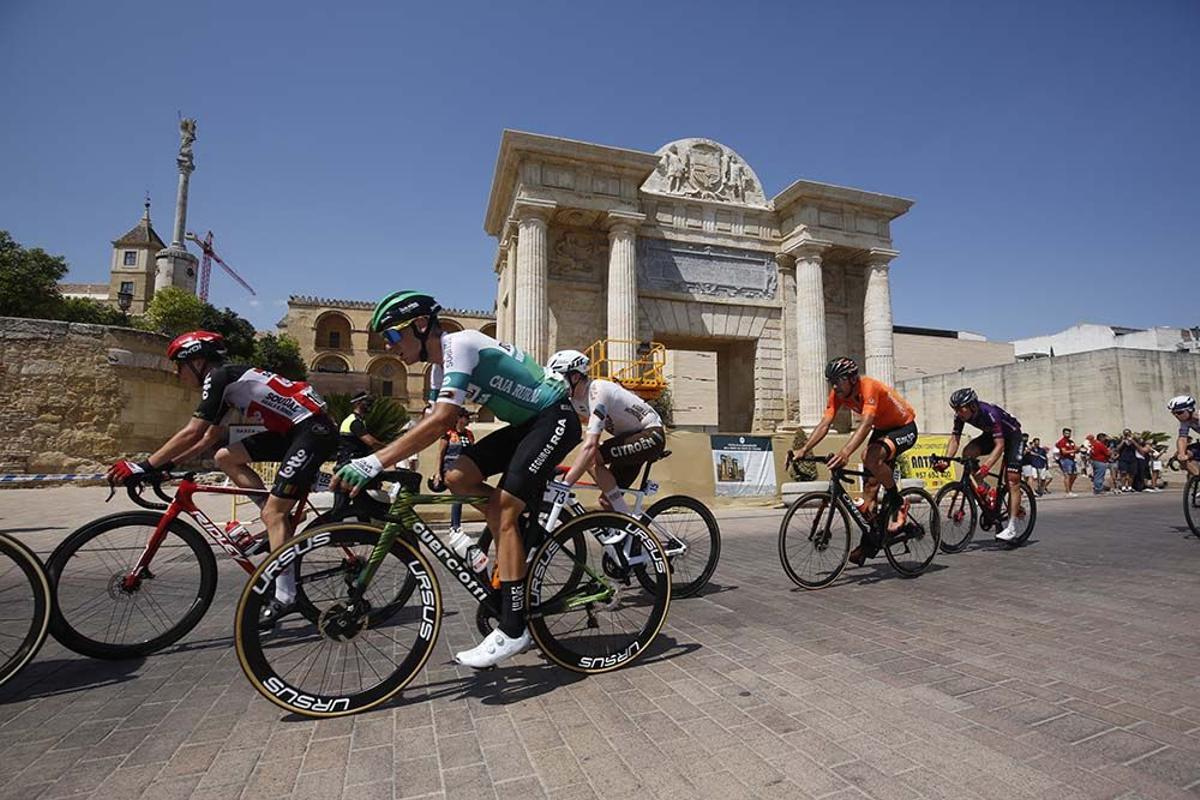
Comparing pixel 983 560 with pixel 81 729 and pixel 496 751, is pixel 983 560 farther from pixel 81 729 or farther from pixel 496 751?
pixel 81 729

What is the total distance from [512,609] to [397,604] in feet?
3.03

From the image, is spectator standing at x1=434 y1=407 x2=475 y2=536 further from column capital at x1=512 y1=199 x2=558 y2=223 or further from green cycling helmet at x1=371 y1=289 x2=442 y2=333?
column capital at x1=512 y1=199 x2=558 y2=223

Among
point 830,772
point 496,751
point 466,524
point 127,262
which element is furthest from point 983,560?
point 127,262

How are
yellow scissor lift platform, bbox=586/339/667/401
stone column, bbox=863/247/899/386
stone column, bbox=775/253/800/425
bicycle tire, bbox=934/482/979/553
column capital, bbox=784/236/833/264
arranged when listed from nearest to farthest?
bicycle tire, bbox=934/482/979/553, yellow scissor lift platform, bbox=586/339/667/401, column capital, bbox=784/236/833/264, stone column, bbox=775/253/800/425, stone column, bbox=863/247/899/386

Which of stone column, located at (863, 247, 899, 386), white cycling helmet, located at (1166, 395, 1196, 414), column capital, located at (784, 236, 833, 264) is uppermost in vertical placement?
column capital, located at (784, 236, 833, 264)

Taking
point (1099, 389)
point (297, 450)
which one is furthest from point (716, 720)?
point (1099, 389)

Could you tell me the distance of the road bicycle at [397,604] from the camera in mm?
2457

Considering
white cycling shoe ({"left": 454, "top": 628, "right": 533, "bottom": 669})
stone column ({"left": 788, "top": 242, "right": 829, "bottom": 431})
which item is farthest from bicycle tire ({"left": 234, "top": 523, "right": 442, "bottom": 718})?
stone column ({"left": 788, "top": 242, "right": 829, "bottom": 431})

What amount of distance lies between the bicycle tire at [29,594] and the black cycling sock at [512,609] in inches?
90.9

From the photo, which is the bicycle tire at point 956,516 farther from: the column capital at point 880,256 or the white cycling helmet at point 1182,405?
the column capital at point 880,256

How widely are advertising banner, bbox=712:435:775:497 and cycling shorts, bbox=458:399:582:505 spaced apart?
9604mm

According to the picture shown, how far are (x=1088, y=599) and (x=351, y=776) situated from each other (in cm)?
519

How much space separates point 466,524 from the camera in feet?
30.6

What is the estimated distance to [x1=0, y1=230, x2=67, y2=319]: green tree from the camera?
30953mm
